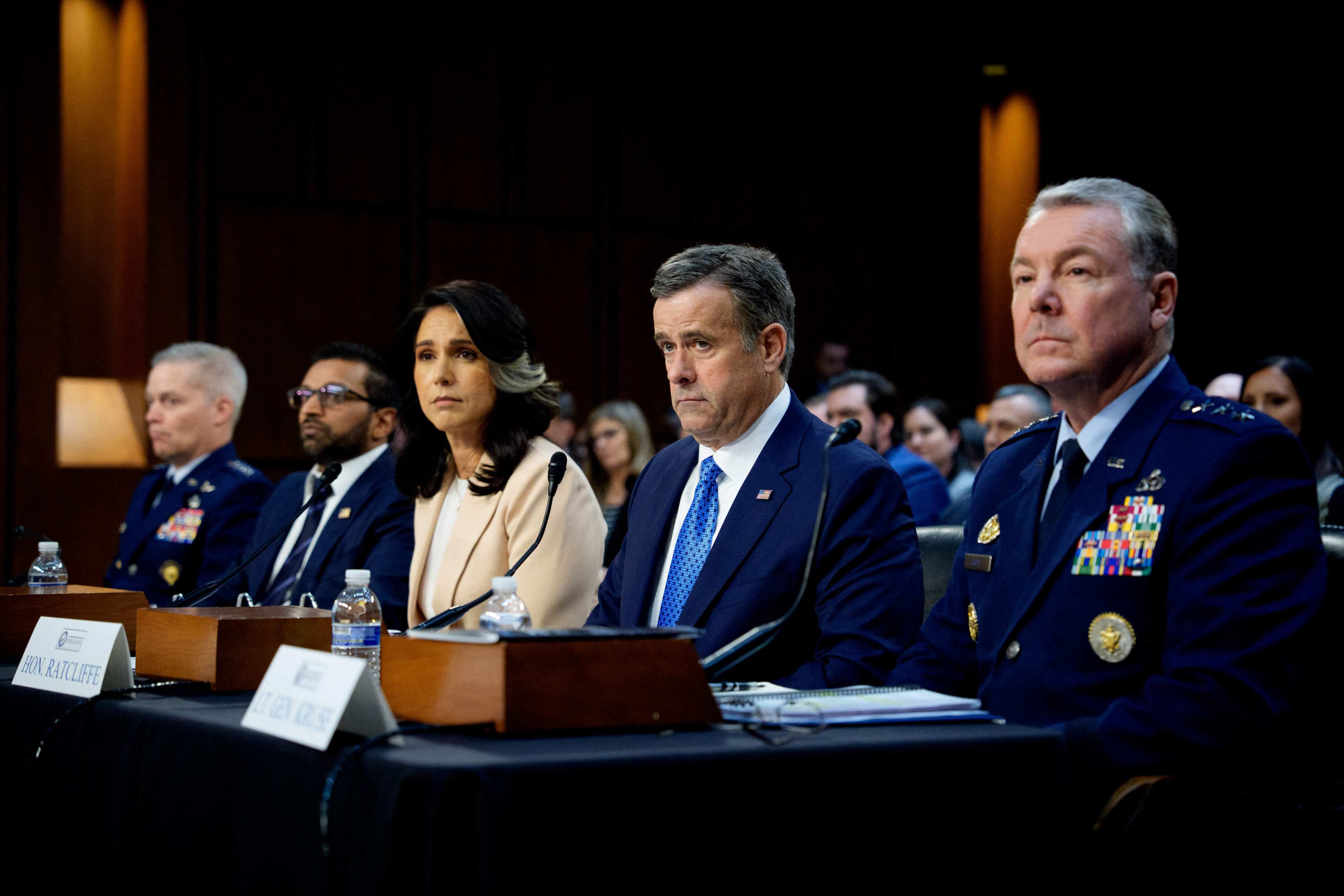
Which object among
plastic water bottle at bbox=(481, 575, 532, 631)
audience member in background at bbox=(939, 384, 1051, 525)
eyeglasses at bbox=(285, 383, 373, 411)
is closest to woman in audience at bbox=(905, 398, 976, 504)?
audience member in background at bbox=(939, 384, 1051, 525)

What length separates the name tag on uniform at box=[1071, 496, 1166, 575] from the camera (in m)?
1.63

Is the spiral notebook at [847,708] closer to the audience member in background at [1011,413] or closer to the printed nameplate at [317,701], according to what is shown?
the printed nameplate at [317,701]

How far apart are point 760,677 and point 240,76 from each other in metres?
5.54

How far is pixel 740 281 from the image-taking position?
235 cm

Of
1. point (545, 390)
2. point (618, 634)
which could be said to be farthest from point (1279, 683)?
point (545, 390)

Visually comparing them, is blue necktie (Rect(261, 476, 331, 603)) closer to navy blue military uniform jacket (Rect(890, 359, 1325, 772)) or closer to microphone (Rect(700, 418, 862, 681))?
microphone (Rect(700, 418, 862, 681))

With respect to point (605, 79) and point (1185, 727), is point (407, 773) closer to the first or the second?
point (1185, 727)

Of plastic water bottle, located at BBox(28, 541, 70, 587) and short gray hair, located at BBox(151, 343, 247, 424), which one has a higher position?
short gray hair, located at BBox(151, 343, 247, 424)

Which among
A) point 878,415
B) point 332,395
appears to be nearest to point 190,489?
point 332,395

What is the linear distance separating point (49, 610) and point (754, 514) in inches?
49.3

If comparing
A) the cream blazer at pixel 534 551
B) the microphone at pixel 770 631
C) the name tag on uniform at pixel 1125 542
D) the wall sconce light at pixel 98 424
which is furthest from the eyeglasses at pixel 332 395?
the wall sconce light at pixel 98 424

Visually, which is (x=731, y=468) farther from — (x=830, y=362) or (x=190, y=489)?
(x=830, y=362)

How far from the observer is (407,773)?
3.70 feet

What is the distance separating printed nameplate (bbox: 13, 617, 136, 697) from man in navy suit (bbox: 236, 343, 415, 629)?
1073 millimetres
